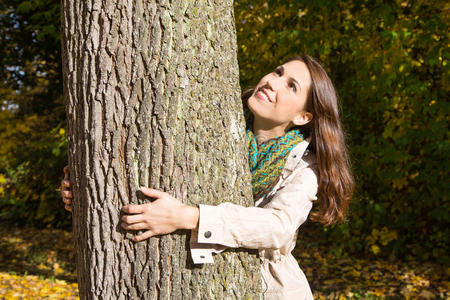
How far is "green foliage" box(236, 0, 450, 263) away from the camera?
3.98 metres

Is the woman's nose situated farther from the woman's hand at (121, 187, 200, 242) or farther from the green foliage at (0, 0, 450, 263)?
the green foliage at (0, 0, 450, 263)

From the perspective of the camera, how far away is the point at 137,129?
4.74 ft

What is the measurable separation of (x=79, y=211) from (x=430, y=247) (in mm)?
4958

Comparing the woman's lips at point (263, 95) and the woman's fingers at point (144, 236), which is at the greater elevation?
the woman's lips at point (263, 95)

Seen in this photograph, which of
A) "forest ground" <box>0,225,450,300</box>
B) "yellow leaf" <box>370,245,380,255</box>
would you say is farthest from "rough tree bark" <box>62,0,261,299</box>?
"yellow leaf" <box>370,245,380,255</box>

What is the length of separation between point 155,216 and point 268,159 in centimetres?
67

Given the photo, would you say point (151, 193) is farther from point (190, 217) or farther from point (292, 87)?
point (292, 87)

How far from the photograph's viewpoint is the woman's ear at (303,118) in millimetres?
2041

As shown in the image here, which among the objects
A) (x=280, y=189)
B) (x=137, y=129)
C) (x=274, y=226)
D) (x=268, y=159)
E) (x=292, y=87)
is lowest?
(x=274, y=226)

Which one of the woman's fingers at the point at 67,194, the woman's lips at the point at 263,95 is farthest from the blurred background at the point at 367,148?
the woman's fingers at the point at 67,194

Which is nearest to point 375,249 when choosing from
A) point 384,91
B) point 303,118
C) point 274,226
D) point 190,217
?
point 384,91

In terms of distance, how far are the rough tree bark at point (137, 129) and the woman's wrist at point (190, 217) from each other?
4 cm

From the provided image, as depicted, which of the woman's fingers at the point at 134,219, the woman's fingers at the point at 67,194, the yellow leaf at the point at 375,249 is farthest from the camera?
the yellow leaf at the point at 375,249

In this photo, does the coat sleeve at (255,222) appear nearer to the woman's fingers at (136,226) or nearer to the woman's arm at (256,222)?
the woman's arm at (256,222)
